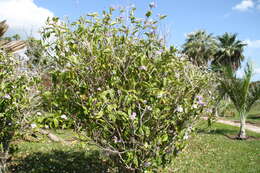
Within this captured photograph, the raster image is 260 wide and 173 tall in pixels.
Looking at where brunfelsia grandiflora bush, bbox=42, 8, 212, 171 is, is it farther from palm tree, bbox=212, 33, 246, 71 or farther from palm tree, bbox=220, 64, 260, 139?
palm tree, bbox=212, 33, 246, 71

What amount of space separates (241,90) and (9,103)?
9.39 metres

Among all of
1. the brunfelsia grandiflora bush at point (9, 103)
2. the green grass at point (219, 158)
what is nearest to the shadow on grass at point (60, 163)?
the brunfelsia grandiflora bush at point (9, 103)

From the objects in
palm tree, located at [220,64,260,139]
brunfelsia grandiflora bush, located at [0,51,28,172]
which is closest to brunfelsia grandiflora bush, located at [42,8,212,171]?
brunfelsia grandiflora bush, located at [0,51,28,172]

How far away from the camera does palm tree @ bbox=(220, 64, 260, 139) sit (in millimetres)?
10305

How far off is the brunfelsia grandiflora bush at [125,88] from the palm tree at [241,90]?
7.82m

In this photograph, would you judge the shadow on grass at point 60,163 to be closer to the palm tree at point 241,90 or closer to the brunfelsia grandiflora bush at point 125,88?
the brunfelsia grandiflora bush at point 125,88

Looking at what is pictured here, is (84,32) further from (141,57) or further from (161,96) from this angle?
(161,96)

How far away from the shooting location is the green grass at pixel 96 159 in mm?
5129

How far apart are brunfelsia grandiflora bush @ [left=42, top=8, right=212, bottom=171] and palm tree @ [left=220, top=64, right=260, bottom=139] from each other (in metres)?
7.82

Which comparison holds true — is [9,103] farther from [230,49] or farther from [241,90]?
[230,49]

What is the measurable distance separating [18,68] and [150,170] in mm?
3012

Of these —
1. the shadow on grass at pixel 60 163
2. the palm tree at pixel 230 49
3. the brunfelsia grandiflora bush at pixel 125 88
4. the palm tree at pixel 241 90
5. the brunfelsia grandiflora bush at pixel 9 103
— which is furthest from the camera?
the palm tree at pixel 230 49

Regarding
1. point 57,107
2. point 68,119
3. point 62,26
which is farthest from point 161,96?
point 62,26

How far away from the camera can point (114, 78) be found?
3098 millimetres
